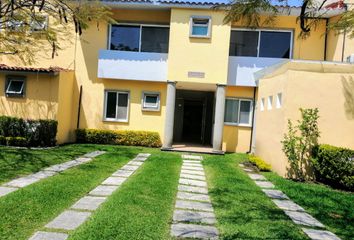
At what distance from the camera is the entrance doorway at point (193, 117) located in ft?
64.6

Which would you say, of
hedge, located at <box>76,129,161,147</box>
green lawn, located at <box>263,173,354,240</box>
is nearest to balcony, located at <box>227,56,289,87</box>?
hedge, located at <box>76,129,161,147</box>

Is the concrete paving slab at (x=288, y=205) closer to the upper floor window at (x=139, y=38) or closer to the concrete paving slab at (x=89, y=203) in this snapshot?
the concrete paving slab at (x=89, y=203)

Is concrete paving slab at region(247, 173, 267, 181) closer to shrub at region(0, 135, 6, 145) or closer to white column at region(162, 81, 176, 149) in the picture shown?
white column at region(162, 81, 176, 149)

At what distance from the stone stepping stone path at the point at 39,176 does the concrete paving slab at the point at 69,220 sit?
5.71ft

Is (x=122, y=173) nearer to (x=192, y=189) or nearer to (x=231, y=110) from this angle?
(x=192, y=189)

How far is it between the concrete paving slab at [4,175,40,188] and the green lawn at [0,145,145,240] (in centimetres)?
23

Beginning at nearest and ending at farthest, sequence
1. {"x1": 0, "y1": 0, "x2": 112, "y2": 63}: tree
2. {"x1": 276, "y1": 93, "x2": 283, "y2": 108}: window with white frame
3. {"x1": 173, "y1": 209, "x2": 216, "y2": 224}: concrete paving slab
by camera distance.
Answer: {"x1": 173, "y1": 209, "x2": 216, "y2": 224}: concrete paving slab → {"x1": 276, "y1": 93, "x2": 283, "y2": 108}: window with white frame → {"x1": 0, "y1": 0, "x2": 112, "y2": 63}: tree

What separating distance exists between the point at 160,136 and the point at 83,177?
8.74 meters

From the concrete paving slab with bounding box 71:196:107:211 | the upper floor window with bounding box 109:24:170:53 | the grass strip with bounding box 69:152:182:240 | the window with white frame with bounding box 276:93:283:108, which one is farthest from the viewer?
the upper floor window with bounding box 109:24:170:53

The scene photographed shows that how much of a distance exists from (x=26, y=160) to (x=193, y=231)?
284 inches

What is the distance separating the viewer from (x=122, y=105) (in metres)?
17.2

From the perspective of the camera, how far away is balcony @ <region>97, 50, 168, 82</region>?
16500 millimetres

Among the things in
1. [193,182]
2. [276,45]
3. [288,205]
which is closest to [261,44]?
[276,45]

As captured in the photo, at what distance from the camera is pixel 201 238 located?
4824mm
